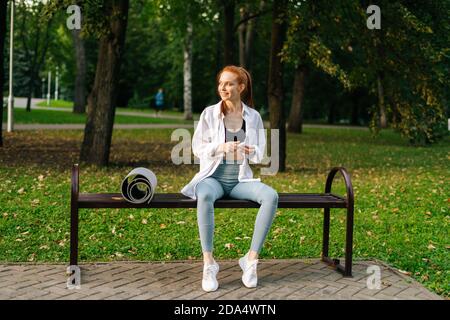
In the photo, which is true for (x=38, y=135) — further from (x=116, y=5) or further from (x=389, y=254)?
(x=389, y=254)

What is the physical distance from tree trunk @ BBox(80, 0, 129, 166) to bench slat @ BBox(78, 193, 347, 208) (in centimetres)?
770

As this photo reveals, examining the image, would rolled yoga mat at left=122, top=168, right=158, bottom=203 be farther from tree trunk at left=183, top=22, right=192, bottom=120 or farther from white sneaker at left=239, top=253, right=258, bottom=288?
tree trunk at left=183, top=22, right=192, bottom=120

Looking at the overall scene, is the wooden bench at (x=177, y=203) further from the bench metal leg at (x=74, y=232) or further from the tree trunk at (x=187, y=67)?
the tree trunk at (x=187, y=67)

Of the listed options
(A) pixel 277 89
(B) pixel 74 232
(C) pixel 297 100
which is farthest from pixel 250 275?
(C) pixel 297 100

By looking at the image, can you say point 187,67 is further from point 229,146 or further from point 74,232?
point 74,232

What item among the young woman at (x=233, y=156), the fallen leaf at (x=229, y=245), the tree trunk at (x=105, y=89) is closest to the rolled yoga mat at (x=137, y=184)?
the young woman at (x=233, y=156)

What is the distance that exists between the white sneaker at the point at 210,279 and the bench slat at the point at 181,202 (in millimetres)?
486

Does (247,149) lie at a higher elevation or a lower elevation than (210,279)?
higher

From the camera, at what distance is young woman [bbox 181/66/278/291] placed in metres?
5.43

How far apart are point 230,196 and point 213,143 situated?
458 millimetres

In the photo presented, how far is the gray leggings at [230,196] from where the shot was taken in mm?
5359

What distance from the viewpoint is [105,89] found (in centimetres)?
1316
